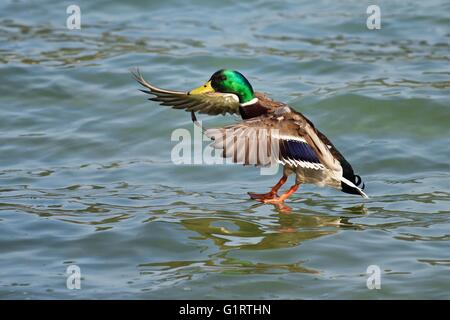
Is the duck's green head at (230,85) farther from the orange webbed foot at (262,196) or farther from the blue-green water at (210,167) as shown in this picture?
the blue-green water at (210,167)

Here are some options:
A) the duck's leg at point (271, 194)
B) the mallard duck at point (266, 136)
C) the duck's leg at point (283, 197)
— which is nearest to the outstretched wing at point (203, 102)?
the mallard duck at point (266, 136)

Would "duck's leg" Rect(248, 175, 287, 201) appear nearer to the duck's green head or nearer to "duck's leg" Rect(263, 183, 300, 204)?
"duck's leg" Rect(263, 183, 300, 204)

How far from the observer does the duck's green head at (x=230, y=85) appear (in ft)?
29.8

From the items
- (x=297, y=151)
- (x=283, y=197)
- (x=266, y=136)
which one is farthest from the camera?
(x=283, y=197)

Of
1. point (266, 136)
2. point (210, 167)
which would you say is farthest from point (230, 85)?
point (210, 167)

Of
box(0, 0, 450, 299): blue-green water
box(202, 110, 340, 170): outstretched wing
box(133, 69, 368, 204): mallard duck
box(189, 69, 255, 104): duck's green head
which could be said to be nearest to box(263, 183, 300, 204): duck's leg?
box(133, 69, 368, 204): mallard duck

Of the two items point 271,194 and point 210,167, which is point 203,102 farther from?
point 210,167

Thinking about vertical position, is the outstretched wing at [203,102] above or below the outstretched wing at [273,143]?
above

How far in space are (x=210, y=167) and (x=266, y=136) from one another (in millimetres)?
2099

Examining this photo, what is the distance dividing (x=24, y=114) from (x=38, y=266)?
15.2ft

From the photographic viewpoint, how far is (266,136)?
8328mm

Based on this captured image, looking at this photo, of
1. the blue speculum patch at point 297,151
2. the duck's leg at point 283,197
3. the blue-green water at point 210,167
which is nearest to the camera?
the blue-green water at point 210,167

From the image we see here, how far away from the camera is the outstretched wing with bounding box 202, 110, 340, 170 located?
26.2ft
